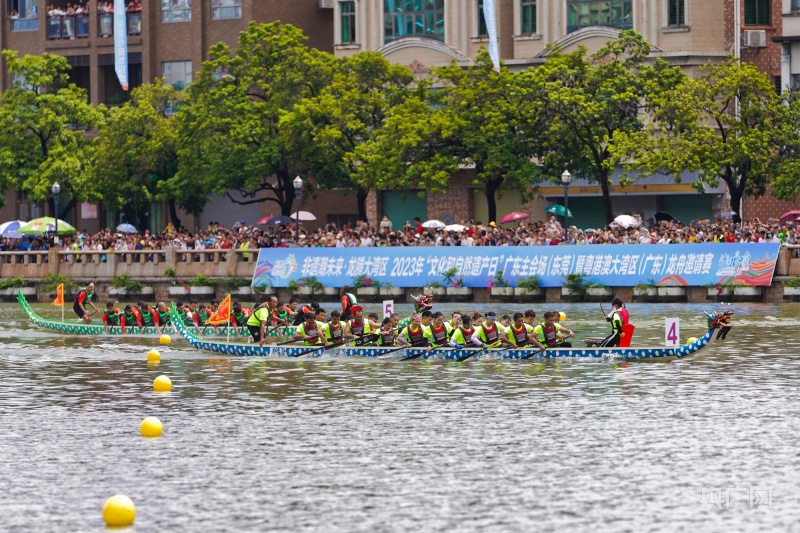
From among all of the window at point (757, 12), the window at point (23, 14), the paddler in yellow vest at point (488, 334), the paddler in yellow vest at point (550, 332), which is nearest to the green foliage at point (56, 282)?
the window at point (23, 14)

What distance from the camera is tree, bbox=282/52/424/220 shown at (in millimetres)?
71188

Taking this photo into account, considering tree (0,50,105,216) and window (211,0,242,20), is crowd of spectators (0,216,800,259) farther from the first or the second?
window (211,0,242,20)

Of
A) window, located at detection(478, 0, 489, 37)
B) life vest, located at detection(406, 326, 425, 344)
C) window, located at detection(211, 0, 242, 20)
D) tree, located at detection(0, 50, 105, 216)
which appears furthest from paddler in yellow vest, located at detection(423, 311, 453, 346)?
window, located at detection(211, 0, 242, 20)

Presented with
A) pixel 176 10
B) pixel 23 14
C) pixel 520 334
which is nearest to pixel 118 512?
pixel 520 334

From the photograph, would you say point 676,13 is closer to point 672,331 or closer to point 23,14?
point 672,331

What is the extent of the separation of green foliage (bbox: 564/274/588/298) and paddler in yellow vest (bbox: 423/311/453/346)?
1996 centimetres

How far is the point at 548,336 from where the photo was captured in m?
39.0

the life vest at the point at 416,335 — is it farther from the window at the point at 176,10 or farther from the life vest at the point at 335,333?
the window at the point at 176,10

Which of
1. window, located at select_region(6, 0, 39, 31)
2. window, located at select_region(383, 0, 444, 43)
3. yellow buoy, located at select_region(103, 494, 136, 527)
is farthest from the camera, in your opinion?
window, located at select_region(6, 0, 39, 31)

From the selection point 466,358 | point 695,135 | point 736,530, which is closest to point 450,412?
point 466,358

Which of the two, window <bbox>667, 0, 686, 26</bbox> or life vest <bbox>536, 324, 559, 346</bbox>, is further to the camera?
window <bbox>667, 0, 686, 26</bbox>

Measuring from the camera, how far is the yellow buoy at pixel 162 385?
36156 mm

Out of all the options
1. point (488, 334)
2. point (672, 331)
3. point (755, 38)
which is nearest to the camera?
point (672, 331)

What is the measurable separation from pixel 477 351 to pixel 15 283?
39935mm
